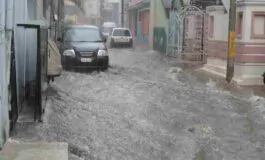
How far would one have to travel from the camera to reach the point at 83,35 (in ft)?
65.7

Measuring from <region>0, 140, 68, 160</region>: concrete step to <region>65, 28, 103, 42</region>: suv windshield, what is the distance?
42.6 ft

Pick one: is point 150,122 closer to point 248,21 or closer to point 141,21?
point 248,21

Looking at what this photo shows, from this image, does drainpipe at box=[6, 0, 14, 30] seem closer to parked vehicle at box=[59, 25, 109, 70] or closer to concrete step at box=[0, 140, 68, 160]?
concrete step at box=[0, 140, 68, 160]

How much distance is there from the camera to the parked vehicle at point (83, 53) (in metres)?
18.8

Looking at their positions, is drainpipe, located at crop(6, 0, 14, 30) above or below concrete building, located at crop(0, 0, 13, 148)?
above

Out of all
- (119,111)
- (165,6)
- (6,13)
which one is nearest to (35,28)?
(6,13)

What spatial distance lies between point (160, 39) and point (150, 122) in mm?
24556

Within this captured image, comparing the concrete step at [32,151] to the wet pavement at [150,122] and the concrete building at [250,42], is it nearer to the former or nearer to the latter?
the wet pavement at [150,122]

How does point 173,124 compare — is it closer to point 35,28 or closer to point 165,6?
point 35,28

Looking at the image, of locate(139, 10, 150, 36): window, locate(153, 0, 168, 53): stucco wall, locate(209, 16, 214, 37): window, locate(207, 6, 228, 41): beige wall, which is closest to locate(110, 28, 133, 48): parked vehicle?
locate(139, 10, 150, 36): window

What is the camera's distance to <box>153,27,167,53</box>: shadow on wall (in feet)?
107

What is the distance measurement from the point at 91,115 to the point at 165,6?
25.7 m

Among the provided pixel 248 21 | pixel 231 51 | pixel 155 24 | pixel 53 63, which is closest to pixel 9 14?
pixel 53 63

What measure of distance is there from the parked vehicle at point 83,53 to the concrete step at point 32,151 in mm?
11946
